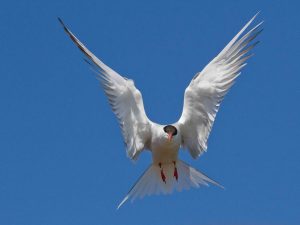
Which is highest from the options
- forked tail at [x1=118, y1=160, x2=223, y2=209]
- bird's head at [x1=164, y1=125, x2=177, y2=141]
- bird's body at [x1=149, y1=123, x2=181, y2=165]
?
bird's head at [x1=164, y1=125, x2=177, y2=141]

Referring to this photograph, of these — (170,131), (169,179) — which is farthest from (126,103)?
(169,179)

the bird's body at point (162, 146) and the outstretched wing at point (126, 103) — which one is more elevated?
the outstretched wing at point (126, 103)

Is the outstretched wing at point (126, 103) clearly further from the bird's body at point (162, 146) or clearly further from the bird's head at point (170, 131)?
the bird's head at point (170, 131)

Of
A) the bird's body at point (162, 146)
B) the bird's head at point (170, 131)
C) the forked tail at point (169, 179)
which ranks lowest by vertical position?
the forked tail at point (169, 179)

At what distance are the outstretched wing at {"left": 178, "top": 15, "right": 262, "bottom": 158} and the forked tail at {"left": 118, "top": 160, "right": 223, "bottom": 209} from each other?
1.20 feet

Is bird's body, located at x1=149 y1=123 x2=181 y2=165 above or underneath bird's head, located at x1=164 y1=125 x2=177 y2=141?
underneath

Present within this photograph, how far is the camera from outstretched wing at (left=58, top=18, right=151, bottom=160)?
50.9ft

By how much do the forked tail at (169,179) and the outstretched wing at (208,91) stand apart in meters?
0.36

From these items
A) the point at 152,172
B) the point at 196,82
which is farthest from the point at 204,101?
the point at 152,172

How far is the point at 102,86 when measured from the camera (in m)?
15.5

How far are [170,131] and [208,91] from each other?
3.54ft

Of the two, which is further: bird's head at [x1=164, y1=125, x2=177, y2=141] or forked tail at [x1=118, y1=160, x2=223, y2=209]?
forked tail at [x1=118, y1=160, x2=223, y2=209]

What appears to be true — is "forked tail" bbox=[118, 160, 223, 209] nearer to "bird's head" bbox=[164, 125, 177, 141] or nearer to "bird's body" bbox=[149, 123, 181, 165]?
"bird's body" bbox=[149, 123, 181, 165]

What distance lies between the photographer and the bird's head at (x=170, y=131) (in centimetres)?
1555
